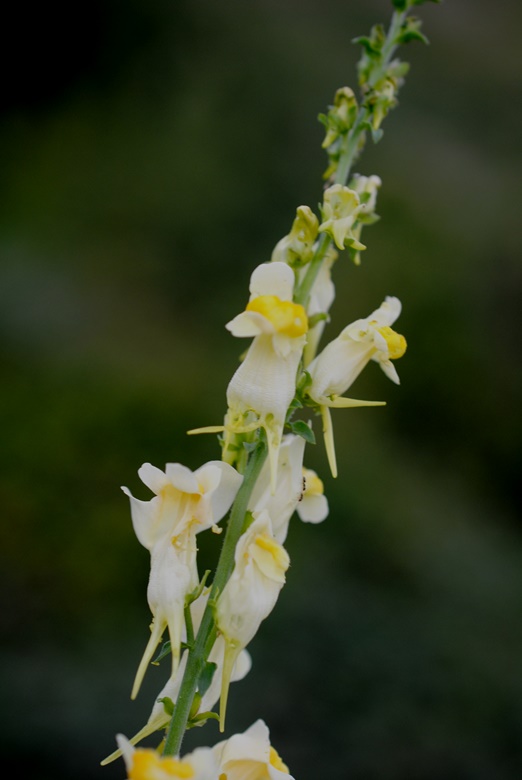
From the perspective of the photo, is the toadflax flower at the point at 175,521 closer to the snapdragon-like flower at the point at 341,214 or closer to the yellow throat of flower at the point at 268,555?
the yellow throat of flower at the point at 268,555

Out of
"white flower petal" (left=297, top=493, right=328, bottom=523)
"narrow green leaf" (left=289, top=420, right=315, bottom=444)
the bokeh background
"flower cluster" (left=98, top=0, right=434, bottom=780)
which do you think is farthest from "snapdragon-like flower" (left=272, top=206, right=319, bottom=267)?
the bokeh background

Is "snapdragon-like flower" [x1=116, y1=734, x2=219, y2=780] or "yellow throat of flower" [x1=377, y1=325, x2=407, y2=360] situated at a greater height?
"yellow throat of flower" [x1=377, y1=325, x2=407, y2=360]

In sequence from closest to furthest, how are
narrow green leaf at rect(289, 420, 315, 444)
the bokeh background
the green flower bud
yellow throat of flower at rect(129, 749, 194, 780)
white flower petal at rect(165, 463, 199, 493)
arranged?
yellow throat of flower at rect(129, 749, 194, 780) < white flower petal at rect(165, 463, 199, 493) < narrow green leaf at rect(289, 420, 315, 444) < the green flower bud < the bokeh background

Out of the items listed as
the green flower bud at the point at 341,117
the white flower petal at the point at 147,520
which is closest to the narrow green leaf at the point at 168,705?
the white flower petal at the point at 147,520

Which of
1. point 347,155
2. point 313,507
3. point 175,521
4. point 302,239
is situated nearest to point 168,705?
point 175,521

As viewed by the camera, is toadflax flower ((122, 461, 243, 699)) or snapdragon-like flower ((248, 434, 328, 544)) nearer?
toadflax flower ((122, 461, 243, 699))

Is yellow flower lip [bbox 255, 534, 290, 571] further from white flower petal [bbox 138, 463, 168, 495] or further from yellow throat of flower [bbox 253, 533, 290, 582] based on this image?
white flower petal [bbox 138, 463, 168, 495]
